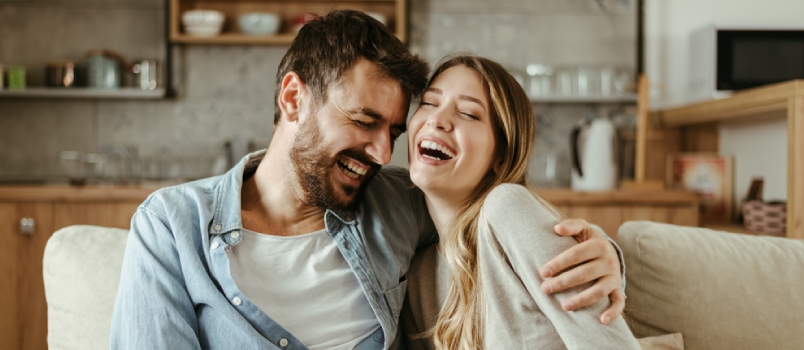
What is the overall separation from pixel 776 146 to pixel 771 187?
0.19 meters

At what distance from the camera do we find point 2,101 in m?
3.39

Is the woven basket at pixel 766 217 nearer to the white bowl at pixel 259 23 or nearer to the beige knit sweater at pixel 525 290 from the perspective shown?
the beige knit sweater at pixel 525 290

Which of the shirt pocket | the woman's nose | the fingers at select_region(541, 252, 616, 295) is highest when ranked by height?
the woman's nose

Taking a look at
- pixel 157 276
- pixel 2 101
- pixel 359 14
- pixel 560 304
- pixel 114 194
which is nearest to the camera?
pixel 560 304

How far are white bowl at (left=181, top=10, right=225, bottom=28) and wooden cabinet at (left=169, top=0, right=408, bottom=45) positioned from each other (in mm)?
59

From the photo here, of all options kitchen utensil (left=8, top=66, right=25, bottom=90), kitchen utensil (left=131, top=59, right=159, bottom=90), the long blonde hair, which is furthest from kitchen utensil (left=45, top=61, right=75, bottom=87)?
the long blonde hair

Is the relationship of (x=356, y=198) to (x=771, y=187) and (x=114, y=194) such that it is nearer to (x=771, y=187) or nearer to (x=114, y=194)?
(x=114, y=194)

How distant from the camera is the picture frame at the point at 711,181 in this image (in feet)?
10.3

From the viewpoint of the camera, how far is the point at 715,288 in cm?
134

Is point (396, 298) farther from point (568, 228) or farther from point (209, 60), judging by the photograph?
point (209, 60)

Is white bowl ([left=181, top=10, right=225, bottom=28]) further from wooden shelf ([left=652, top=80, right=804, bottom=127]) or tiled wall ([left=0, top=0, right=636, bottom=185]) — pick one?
wooden shelf ([left=652, top=80, right=804, bottom=127])

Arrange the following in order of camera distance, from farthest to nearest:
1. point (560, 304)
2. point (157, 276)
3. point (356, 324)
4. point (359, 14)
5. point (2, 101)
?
1. point (2, 101)
2. point (359, 14)
3. point (356, 324)
4. point (157, 276)
5. point (560, 304)

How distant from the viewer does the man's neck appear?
1.36 meters

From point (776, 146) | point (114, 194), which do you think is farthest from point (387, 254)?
point (776, 146)
